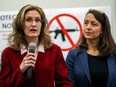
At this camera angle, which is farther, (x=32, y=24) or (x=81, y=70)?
(x=81, y=70)

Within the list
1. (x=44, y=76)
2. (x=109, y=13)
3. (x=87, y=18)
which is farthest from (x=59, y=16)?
(x=44, y=76)

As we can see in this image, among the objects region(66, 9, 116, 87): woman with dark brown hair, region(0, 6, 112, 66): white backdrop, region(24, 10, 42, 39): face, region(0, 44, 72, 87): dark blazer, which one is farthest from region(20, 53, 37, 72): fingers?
region(0, 6, 112, 66): white backdrop

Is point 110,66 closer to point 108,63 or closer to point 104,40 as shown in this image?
point 108,63

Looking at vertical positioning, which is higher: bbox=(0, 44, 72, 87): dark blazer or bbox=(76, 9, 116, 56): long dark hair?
bbox=(76, 9, 116, 56): long dark hair

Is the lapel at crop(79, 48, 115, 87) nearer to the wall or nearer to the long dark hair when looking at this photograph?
the long dark hair

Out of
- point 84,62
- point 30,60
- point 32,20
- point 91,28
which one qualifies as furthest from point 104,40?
point 30,60

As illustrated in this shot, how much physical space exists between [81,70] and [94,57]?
19 cm

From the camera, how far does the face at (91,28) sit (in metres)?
2.35

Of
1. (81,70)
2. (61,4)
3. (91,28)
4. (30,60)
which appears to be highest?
(61,4)

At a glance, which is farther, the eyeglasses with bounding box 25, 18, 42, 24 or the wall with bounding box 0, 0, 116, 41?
the wall with bounding box 0, 0, 116, 41

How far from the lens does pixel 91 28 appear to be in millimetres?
2350

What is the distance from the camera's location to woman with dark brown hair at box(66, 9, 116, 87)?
2223 mm

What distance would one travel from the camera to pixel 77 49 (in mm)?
2385

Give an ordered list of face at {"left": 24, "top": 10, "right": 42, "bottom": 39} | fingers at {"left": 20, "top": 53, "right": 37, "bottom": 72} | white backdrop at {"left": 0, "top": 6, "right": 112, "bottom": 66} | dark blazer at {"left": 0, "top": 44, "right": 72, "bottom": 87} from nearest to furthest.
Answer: fingers at {"left": 20, "top": 53, "right": 37, "bottom": 72} → dark blazer at {"left": 0, "top": 44, "right": 72, "bottom": 87} → face at {"left": 24, "top": 10, "right": 42, "bottom": 39} → white backdrop at {"left": 0, "top": 6, "right": 112, "bottom": 66}
